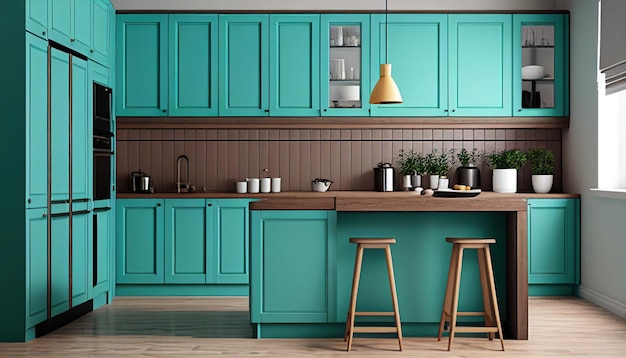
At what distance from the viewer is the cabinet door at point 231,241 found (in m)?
6.10

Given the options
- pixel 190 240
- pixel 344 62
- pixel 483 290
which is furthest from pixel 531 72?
pixel 190 240

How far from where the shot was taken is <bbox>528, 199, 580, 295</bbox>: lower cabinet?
604 cm

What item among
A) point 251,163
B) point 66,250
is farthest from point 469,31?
point 66,250

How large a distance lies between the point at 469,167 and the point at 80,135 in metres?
3.41

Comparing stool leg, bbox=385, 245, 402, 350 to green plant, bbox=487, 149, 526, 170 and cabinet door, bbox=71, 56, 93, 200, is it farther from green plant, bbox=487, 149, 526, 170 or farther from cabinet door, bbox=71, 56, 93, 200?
green plant, bbox=487, 149, 526, 170

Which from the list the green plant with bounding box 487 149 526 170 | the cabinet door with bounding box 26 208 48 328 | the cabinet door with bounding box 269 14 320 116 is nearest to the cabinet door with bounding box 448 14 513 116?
the green plant with bounding box 487 149 526 170

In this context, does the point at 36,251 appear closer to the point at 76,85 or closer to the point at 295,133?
the point at 76,85

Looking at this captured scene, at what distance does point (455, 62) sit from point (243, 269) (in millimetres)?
2659

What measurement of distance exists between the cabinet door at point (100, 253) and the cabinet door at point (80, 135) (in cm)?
33

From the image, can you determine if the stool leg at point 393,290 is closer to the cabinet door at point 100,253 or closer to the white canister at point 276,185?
the white canister at point 276,185

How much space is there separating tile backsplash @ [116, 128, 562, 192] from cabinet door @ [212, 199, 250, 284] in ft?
1.56

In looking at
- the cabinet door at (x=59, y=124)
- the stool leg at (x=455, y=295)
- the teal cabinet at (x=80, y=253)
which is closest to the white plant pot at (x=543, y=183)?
the stool leg at (x=455, y=295)

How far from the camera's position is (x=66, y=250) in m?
4.89

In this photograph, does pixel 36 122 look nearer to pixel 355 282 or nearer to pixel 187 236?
pixel 187 236
